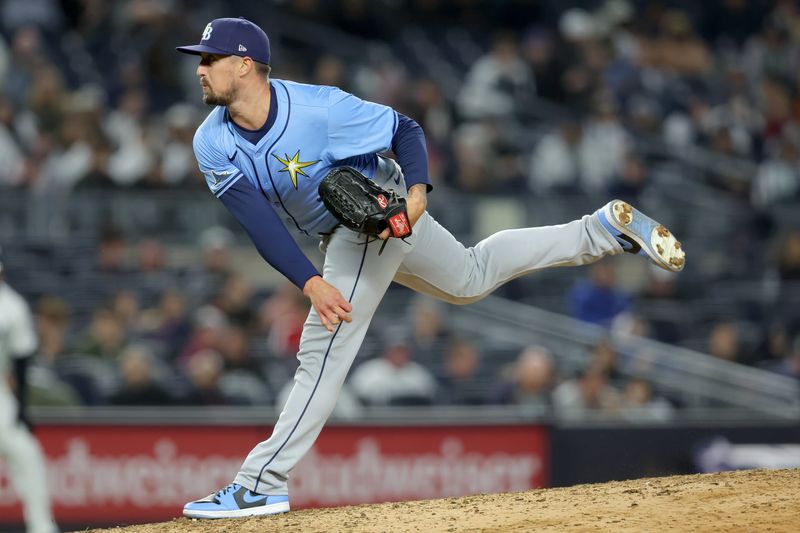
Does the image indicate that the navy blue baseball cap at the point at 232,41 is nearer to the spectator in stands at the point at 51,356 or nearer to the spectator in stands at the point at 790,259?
the spectator in stands at the point at 51,356

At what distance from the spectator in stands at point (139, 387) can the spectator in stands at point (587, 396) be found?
2895 mm

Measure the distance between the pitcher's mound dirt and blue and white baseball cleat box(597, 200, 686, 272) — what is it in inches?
38.9

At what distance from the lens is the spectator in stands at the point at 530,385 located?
30.5 ft

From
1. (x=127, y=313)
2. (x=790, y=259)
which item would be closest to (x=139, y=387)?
(x=127, y=313)

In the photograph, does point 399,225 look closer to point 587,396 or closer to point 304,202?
point 304,202

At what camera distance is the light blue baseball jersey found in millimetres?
4859

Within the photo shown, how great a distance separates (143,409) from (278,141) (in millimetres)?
4725

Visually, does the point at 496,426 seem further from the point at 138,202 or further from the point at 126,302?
the point at 138,202

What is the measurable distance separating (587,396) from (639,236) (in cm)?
406

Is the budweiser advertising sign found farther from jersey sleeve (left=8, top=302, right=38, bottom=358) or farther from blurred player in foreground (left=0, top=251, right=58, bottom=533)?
jersey sleeve (left=8, top=302, right=38, bottom=358)

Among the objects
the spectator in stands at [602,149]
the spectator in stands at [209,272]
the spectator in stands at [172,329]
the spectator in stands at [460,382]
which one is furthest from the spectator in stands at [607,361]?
the spectator in stands at [172,329]

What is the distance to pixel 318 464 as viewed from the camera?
8.59m

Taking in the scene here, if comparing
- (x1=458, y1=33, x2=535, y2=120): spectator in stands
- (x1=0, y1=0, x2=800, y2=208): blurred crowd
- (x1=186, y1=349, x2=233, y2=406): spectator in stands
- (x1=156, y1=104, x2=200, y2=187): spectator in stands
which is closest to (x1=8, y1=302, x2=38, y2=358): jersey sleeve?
(x1=186, y1=349, x2=233, y2=406): spectator in stands

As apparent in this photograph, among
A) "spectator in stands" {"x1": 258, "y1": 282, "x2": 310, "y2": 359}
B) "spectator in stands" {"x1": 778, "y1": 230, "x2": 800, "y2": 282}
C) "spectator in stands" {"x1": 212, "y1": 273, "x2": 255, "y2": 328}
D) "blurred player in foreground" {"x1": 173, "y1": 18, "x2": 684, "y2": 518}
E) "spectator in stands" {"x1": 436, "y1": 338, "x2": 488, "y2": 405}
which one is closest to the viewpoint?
"blurred player in foreground" {"x1": 173, "y1": 18, "x2": 684, "y2": 518}
